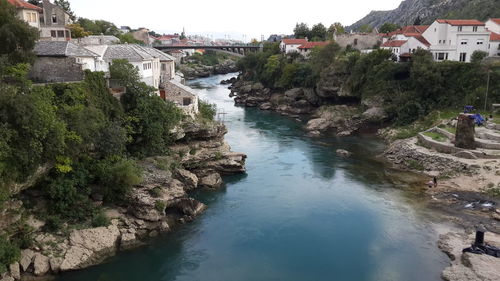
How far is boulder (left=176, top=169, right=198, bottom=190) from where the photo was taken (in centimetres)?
2839

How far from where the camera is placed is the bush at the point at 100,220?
21.3 meters

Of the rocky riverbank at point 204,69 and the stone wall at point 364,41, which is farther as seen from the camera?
the rocky riverbank at point 204,69

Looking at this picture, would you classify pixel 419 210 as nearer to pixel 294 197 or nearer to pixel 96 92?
pixel 294 197

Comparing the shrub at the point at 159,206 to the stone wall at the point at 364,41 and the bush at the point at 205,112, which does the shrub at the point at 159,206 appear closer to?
the bush at the point at 205,112

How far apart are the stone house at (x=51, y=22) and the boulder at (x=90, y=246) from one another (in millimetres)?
27182

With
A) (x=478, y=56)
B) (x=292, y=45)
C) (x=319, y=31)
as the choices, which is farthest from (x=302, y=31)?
(x=478, y=56)

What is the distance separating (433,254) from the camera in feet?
68.7

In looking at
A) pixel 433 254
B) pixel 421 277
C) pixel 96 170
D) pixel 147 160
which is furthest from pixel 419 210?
pixel 96 170

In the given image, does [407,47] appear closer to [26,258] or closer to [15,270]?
[26,258]

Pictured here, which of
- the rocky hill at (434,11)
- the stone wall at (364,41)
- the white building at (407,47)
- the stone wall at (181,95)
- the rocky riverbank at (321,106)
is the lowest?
the rocky riverbank at (321,106)

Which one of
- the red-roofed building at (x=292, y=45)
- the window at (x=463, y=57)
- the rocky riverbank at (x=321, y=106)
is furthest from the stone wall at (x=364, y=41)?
the window at (x=463, y=57)

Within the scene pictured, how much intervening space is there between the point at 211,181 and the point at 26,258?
13.7 m

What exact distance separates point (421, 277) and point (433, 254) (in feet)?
7.78

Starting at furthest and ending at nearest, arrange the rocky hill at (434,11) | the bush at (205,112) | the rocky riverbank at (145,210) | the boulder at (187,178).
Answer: the rocky hill at (434,11) < the bush at (205,112) < the boulder at (187,178) < the rocky riverbank at (145,210)
